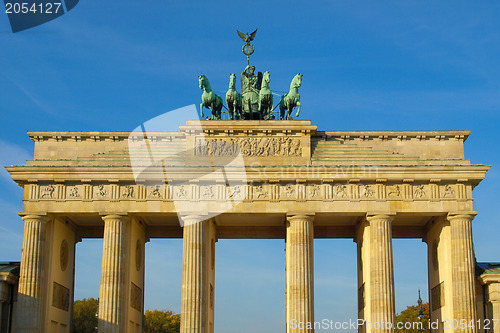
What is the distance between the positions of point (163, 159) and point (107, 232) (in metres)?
5.59

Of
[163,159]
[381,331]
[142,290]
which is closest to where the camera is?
[381,331]

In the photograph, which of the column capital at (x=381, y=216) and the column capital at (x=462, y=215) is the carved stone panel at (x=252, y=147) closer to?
the column capital at (x=381, y=216)

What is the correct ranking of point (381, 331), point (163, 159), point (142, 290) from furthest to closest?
point (142, 290) < point (163, 159) < point (381, 331)

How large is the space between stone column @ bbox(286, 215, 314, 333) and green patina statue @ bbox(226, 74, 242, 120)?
812 cm

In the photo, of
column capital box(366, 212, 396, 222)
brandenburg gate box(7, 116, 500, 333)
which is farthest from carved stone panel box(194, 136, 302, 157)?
column capital box(366, 212, 396, 222)

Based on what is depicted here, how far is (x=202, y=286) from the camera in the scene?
44562mm

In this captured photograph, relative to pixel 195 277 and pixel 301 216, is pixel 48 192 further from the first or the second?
pixel 301 216

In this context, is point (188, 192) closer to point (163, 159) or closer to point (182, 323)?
point (163, 159)

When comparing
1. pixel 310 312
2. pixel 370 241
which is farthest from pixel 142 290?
pixel 370 241

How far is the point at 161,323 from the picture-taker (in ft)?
302

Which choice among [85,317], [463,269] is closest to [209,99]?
[463,269]

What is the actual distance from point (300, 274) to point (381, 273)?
4704 millimetres

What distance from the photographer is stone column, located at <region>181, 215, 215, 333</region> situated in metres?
43.8

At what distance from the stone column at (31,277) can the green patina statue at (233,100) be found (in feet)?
44.2
